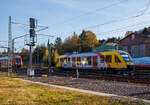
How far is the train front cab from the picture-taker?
800 inches

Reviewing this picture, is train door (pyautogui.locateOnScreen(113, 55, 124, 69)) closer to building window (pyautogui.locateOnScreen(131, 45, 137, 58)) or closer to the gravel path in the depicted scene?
the gravel path

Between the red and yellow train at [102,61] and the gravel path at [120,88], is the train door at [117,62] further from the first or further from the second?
the gravel path at [120,88]

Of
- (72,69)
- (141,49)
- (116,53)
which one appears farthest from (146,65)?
(141,49)

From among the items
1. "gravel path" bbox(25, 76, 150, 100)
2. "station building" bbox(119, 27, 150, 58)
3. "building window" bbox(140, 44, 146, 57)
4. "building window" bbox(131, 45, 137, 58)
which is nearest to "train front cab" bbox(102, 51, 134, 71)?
"gravel path" bbox(25, 76, 150, 100)

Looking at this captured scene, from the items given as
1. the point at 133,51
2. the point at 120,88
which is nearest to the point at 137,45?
the point at 133,51

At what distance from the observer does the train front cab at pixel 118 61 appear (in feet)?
66.6

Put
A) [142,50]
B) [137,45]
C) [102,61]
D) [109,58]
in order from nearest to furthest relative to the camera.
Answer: [109,58]
[102,61]
[142,50]
[137,45]

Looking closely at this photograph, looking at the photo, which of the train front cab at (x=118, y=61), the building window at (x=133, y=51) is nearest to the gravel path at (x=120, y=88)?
the train front cab at (x=118, y=61)

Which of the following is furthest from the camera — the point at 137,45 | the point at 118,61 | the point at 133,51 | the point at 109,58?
the point at 133,51

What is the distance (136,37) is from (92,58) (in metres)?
27.7

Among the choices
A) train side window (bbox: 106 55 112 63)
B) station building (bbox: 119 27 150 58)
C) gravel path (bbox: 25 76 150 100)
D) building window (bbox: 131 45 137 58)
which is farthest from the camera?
building window (bbox: 131 45 137 58)

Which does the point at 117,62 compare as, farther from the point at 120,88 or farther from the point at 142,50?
the point at 142,50

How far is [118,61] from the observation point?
20.8 metres

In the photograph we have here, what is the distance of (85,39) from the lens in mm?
63281
